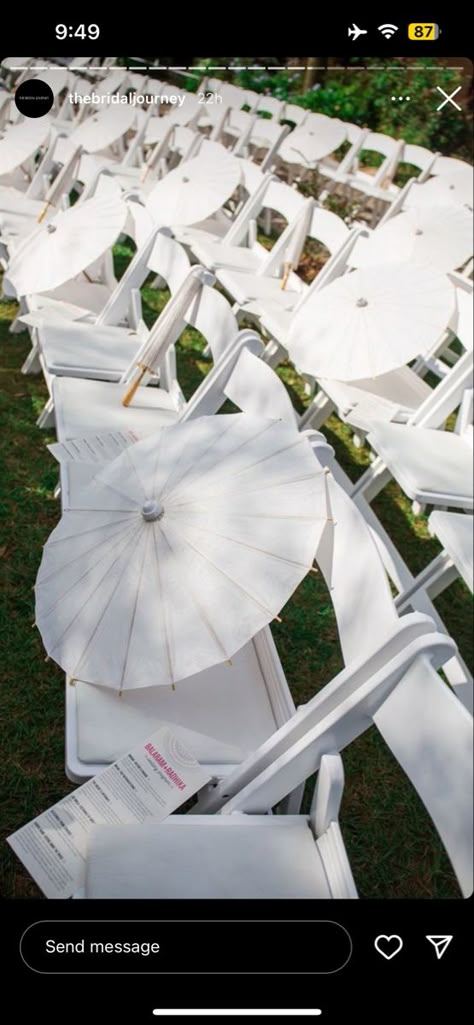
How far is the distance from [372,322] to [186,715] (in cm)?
202

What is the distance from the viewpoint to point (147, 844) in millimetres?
1427

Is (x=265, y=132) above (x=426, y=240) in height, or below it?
above

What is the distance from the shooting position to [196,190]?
491cm

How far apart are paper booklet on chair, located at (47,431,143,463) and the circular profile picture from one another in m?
0.94

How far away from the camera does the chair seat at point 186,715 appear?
1635 mm

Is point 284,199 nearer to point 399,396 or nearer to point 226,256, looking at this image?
point 226,256

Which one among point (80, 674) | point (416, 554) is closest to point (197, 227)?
point (416, 554)

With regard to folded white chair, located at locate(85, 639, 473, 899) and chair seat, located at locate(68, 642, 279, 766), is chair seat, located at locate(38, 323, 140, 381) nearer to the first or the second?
chair seat, located at locate(68, 642, 279, 766)

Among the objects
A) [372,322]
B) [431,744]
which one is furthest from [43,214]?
[431,744]

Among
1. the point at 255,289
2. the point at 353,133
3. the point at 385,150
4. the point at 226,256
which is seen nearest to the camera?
the point at 255,289

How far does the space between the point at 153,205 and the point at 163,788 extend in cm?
436

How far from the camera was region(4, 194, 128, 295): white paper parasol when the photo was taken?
Result: 3.29m
